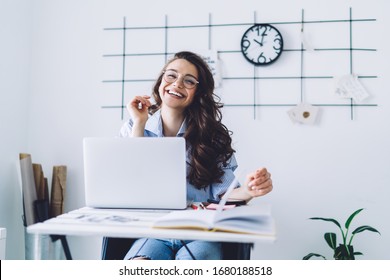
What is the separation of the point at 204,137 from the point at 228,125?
613 millimetres

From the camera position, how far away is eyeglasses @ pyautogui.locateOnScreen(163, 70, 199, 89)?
5.32 ft

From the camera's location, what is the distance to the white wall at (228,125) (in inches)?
84.1

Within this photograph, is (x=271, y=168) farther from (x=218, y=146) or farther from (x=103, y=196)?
(x=103, y=196)

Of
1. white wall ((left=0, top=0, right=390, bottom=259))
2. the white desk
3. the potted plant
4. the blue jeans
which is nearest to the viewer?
the white desk

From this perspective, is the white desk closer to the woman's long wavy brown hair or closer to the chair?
the chair

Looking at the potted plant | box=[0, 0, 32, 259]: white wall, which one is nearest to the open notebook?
the potted plant

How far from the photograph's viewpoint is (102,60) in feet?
7.79

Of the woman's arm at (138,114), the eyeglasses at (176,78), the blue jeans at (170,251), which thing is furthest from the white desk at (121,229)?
the eyeglasses at (176,78)

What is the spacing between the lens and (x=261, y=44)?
222 centimetres

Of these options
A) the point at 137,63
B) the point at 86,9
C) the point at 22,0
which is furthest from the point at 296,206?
the point at 22,0

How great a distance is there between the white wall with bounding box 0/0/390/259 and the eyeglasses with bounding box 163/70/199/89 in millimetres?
629

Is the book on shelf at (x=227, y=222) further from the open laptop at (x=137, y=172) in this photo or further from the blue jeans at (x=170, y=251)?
the blue jeans at (x=170, y=251)

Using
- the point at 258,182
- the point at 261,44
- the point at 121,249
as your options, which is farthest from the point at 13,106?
the point at 258,182

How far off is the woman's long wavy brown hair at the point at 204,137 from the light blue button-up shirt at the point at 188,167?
0.07ft
